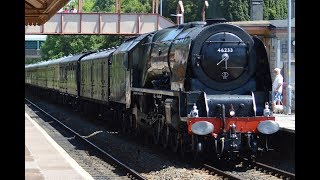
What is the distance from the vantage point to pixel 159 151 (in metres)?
13.4

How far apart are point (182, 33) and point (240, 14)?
5624 centimetres

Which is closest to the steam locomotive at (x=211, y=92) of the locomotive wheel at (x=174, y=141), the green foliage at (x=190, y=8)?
the locomotive wheel at (x=174, y=141)

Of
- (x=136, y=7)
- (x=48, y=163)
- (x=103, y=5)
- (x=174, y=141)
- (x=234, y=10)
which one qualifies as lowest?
(x=48, y=163)

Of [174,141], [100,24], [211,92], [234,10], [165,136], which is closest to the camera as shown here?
[211,92]

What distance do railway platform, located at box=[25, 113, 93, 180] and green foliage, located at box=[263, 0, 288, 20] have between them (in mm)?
58668

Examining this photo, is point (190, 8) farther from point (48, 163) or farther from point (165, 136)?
point (48, 163)

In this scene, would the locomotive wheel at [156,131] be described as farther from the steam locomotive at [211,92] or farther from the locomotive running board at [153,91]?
the locomotive running board at [153,91]

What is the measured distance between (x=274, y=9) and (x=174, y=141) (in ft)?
203

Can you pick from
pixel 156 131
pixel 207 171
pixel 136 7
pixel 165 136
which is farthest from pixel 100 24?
pixel 136 7

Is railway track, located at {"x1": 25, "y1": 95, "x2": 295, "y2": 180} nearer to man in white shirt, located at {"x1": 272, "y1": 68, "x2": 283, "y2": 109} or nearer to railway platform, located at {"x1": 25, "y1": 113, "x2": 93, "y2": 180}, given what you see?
railway platform, located at {"x1": 25, "y1": 113, "x2": 93, "y2": 180}

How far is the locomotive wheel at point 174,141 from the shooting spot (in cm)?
1177

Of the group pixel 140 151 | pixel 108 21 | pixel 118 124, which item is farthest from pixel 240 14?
pixel 140 151

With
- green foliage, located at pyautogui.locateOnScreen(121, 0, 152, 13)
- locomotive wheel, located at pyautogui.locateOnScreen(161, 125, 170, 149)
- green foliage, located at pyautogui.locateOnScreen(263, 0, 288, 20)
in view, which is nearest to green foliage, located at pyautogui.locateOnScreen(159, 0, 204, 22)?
green foliage, located at pyautogui.locateOnScreen(121, 0, 152, 13)

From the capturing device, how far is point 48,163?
10.9 meters
